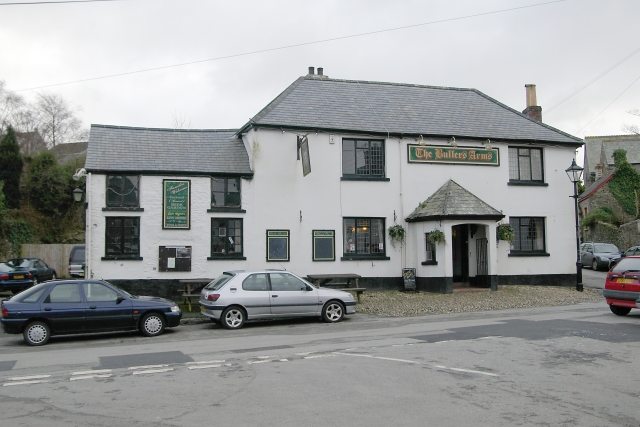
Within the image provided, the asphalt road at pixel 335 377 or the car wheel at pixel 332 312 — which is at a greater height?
the car wheel at pixel 332 312

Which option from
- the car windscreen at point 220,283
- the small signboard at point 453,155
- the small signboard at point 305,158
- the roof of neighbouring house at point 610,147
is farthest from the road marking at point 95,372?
the roof of neighbouring house at point 610,147

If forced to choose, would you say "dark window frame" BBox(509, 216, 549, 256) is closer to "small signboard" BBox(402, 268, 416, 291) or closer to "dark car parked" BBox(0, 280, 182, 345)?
"small signboard" BBox(402, 268, 416, 291)

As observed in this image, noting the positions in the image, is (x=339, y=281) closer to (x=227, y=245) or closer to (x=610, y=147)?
(x=227, y=245)

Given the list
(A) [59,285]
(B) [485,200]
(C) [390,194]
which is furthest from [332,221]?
(A) [59,285]

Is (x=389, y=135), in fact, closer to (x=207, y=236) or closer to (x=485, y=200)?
(x=485, y=200)

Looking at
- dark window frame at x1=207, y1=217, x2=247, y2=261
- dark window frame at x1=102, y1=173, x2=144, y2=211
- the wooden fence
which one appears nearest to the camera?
dark window frame at x1=102, y1=173, x2=144, y2=211

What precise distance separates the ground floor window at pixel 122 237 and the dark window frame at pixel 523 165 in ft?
50.3

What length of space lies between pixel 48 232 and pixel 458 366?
31.3 metres

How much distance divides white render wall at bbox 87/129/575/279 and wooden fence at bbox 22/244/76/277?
14.6 meters

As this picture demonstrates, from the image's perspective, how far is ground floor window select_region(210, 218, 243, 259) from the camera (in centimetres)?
2031

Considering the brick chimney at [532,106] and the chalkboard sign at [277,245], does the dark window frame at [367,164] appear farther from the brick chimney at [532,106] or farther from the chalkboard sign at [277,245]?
the brick chimney at [532,106]

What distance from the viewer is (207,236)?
66.1 ft

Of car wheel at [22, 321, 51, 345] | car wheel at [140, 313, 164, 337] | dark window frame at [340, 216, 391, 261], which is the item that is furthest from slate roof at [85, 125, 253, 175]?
car wheel at [22, 321, 51, 345]

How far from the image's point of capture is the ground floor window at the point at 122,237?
19328 millimetres
